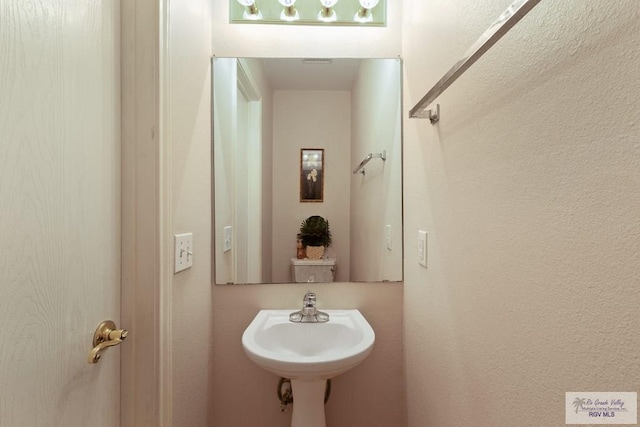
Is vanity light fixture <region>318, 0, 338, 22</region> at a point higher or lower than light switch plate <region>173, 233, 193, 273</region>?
higher

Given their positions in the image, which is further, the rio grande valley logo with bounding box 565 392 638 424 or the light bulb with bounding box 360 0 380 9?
the light bulb with bounding box 360 0 380 9

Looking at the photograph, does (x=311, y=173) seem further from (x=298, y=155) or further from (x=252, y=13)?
(x=252, y=13)

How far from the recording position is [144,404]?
0.76 metres

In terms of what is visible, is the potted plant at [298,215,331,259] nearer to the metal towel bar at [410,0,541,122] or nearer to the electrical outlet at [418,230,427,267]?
the electrical outlet at [418,230,427,267]

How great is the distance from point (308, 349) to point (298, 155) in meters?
0.81

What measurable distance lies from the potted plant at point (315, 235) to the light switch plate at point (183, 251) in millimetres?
480

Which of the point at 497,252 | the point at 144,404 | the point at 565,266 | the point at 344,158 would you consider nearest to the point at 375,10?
the point at 344,158

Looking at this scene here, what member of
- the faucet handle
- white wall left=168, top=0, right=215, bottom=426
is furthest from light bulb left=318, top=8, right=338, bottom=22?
the faucet handle

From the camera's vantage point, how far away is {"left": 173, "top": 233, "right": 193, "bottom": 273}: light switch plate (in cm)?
92

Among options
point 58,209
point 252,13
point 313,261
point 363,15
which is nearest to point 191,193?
point 58,209

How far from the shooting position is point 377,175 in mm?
1310

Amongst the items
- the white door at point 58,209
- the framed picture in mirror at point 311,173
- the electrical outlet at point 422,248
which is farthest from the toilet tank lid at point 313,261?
the white door at point 58,209

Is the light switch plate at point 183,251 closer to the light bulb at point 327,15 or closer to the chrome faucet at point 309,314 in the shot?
the chrome faucet at point 309,314

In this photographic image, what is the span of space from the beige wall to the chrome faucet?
18.0 inches
